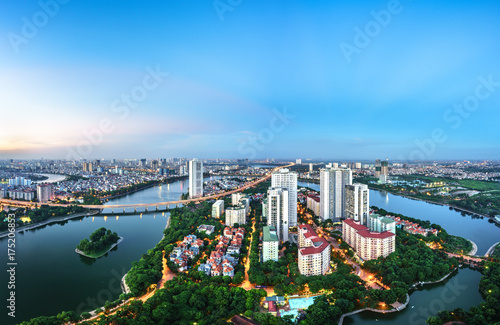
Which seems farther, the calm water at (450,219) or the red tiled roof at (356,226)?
the calm water at (450,219)

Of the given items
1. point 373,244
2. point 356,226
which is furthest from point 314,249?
point 356,226

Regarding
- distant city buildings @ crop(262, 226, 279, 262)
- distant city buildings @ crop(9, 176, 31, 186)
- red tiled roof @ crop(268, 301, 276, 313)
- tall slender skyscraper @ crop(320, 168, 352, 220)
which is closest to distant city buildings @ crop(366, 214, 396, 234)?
tall slender skyscraper @ crop(320, 168, 352, 220)

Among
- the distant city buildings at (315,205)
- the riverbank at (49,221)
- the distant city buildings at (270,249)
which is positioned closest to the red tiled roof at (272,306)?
the distant city buildings at (270,249)

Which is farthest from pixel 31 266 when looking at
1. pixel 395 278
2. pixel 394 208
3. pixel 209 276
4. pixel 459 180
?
pixel 459 180

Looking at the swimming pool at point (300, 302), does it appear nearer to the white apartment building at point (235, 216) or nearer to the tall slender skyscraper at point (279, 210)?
the tall slender skyscraper at point (279, 210)

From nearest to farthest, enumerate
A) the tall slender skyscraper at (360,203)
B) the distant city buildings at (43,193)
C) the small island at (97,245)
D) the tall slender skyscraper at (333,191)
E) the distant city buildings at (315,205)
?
the small island at (97,245) < the tall slender skyscraper at (360,203) < the tall slender skyscraper at (333,191) < the distant city buildings at (315,205) < the distant city buildings at (43,193)

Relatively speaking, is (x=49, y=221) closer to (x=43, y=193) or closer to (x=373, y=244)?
(x=43, y=193)
